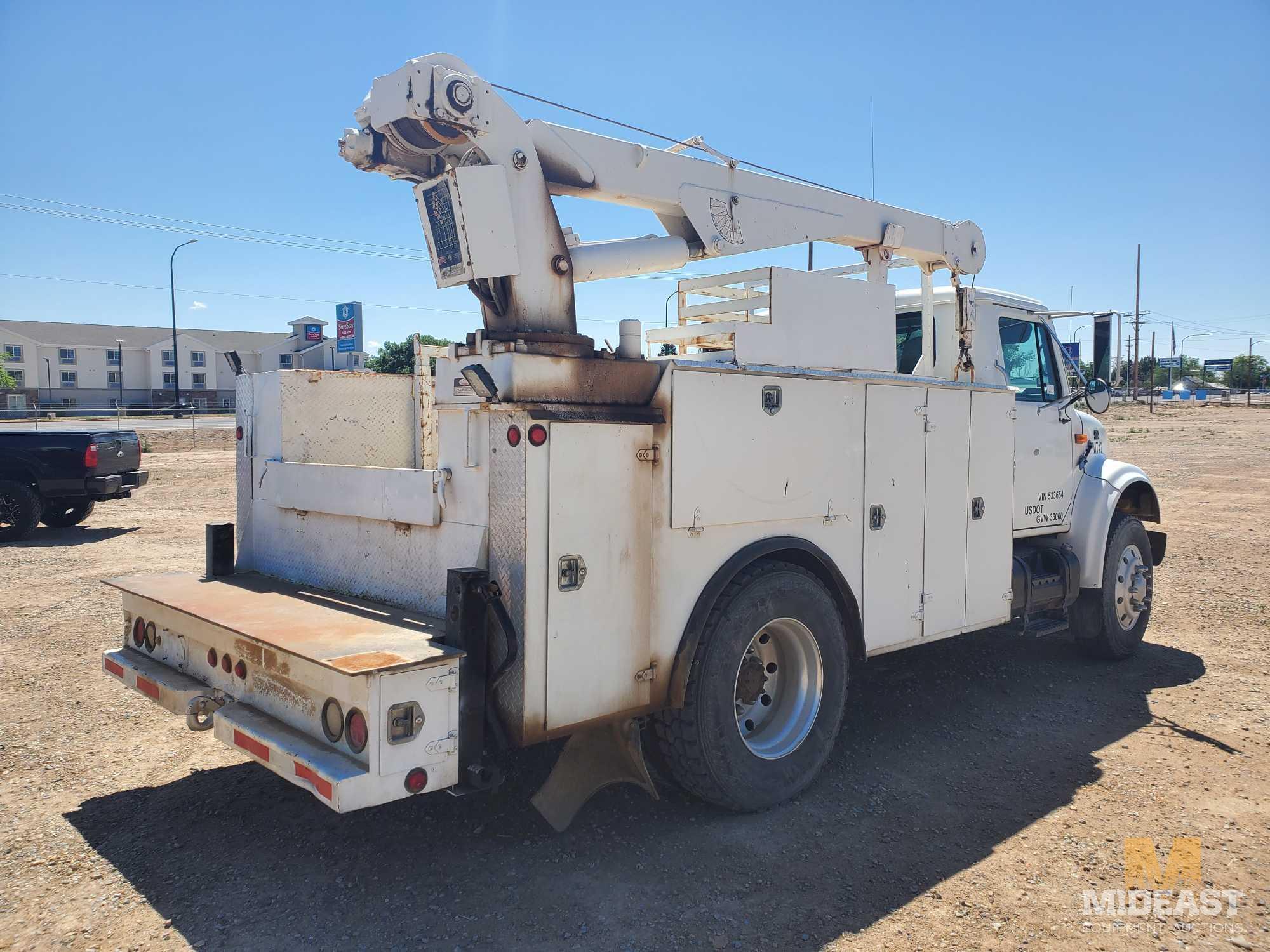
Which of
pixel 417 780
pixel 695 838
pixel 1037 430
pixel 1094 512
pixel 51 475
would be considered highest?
pixel 1037 430

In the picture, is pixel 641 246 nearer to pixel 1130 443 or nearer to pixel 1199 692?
pixel 1199 692

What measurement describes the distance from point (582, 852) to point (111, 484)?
11883 millimetres

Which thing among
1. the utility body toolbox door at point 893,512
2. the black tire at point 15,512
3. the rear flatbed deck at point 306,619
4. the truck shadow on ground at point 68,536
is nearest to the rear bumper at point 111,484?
the truck shadow on ground at point 68,536

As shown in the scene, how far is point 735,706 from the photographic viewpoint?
4.06 meters

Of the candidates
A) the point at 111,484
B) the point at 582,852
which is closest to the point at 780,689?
the point at 582,852

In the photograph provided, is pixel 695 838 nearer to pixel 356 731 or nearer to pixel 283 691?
pixel 356 731

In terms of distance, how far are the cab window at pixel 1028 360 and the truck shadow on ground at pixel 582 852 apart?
7.93 feet

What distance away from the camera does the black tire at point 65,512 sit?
13.0 m

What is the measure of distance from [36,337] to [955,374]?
80.8 metres

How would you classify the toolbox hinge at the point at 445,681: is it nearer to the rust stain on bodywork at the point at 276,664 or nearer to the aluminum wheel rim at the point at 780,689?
the rust stain on bodywork at the point at 276,664

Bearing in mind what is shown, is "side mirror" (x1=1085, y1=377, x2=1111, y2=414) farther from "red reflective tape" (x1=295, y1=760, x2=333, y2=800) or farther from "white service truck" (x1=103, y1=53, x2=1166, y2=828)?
"red reflective tape" (x1=295, y1=760, x2=333, y2=800)

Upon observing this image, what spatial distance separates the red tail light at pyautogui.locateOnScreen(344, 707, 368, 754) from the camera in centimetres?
297

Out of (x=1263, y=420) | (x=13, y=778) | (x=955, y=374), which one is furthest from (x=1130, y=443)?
(x=13, y=778)

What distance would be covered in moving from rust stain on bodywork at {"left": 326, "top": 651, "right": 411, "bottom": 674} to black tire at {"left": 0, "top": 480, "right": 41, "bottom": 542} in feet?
38.4
